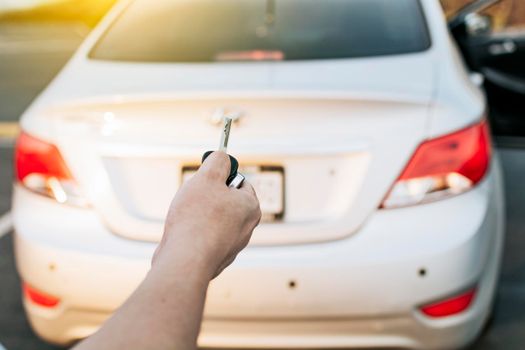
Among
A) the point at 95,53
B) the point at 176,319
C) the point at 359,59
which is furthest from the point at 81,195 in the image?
the point at 176,319

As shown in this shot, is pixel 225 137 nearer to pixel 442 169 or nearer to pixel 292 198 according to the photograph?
pixel 292 198

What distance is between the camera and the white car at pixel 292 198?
260 centimetres

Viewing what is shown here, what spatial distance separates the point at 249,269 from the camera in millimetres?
2588

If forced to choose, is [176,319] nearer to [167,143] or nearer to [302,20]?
[167,143]

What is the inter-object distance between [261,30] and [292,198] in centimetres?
96

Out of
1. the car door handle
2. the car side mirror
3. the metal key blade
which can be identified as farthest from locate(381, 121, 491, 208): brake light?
the car door handle

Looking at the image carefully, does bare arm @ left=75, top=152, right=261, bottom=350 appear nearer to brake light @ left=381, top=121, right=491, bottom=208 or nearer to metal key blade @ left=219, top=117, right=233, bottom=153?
metal key blade @ left=219, top=117, right=233, bottom=153

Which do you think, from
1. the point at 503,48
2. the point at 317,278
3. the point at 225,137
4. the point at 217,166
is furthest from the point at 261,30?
the point at 503,48

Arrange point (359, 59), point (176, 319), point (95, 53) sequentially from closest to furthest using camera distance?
point (176, 319)
point (359, 59)
point (95, 53)

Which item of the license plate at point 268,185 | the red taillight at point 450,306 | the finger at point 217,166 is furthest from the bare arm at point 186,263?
the red taillight at point 450,306

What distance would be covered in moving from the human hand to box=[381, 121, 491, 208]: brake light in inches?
53.4

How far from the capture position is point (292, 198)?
263 cm

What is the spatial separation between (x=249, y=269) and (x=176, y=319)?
1.53 metres

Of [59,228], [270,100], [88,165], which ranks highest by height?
[270,100]
